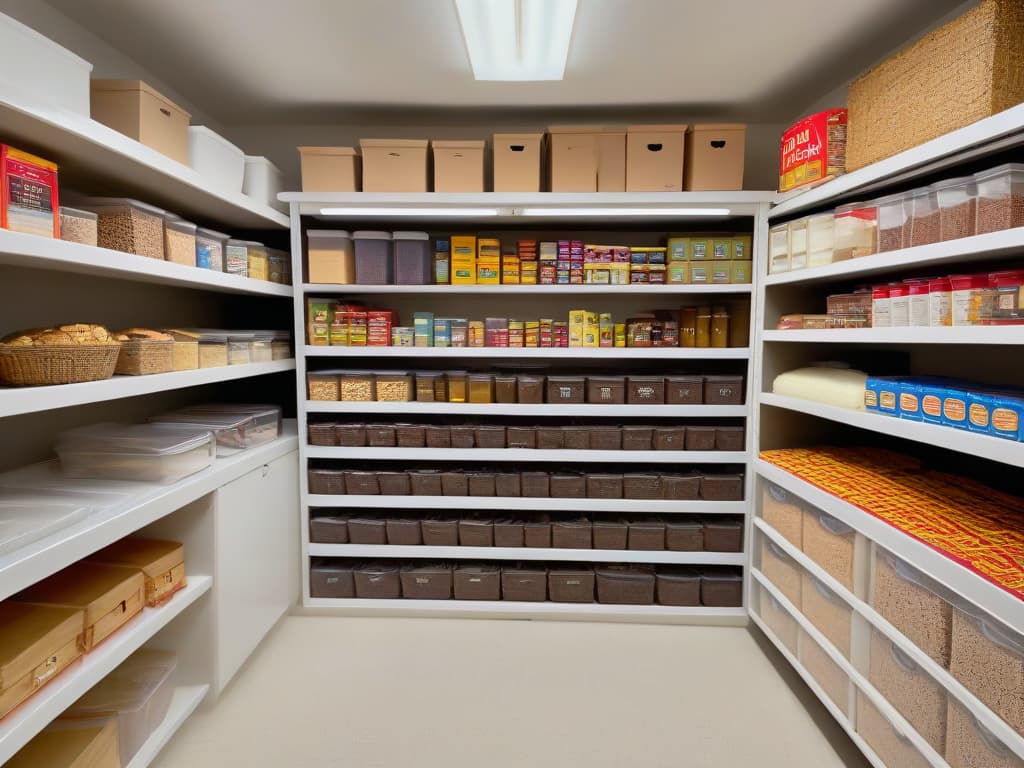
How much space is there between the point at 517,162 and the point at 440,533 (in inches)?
80.0

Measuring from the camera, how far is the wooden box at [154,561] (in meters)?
1.93

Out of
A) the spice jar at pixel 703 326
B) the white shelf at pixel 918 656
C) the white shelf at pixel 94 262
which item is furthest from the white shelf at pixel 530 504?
the white shelf at pixel 94 262

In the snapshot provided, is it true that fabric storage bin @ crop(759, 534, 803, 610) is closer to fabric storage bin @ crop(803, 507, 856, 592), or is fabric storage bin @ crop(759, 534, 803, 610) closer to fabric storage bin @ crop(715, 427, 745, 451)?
fabric storage bin @ crop(803, 507, 856, 592)

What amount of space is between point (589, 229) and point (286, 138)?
1967mm

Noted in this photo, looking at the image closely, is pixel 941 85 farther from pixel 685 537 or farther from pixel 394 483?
pixel 394 483

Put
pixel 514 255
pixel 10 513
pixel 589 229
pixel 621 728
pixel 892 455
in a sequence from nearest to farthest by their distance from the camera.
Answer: pixel 10 513
pixel 621 728
pixel 892 455
pixel 514 255
pixel 589 229

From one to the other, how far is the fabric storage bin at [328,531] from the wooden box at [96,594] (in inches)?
44.7

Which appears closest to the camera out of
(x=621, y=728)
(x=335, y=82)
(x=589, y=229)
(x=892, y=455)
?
(x=621, y=728)

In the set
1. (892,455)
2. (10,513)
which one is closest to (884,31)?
(892,455)

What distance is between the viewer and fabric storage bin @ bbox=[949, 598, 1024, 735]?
1.31 meters

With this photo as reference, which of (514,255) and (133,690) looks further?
(514,255)

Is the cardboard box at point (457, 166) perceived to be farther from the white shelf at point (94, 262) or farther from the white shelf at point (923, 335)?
the white shelf at point (923, 335)

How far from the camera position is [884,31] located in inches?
88.6

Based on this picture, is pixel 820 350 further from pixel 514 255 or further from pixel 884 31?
pixel 514 255
